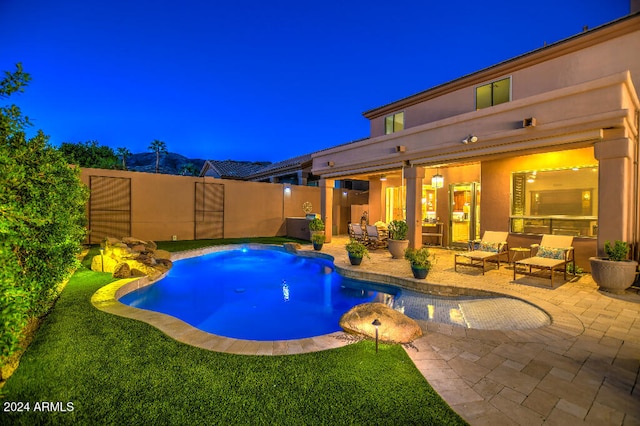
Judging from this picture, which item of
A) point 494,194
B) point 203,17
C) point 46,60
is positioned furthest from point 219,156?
point 494,194

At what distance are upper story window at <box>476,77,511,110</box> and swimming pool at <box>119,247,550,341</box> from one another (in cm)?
768

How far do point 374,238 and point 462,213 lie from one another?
3857mm

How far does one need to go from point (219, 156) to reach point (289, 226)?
A: 107076 millimetres

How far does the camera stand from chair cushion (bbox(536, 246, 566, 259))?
747 centimetres

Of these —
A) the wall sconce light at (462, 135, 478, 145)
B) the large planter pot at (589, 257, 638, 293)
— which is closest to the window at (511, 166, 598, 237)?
the large planter pot at (589, 257, 638, 293)

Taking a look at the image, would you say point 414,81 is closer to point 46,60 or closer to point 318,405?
point 46,60

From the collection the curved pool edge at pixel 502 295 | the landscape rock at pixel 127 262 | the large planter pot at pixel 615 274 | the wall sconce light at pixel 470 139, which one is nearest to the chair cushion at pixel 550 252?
the large planter pot at pixel 615 274

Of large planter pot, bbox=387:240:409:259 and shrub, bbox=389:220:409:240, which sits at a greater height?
shrub, bbox=389:220:409:240

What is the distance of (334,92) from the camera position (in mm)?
92250

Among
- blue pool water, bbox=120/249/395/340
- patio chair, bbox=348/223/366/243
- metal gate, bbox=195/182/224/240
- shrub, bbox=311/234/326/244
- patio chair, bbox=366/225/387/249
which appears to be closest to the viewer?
blue pool water, bbox=120/249/395/340

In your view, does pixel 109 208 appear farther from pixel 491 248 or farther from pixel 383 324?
pixel 491 248

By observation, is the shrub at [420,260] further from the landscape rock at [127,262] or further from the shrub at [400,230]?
the landscape rock at [127,262]

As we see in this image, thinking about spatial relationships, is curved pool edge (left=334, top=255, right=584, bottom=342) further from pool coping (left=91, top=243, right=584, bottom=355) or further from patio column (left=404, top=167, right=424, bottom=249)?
patio column (left=404, top=167, right=424, bottom=249)

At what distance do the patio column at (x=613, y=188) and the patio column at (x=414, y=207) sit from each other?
15.6 feet
